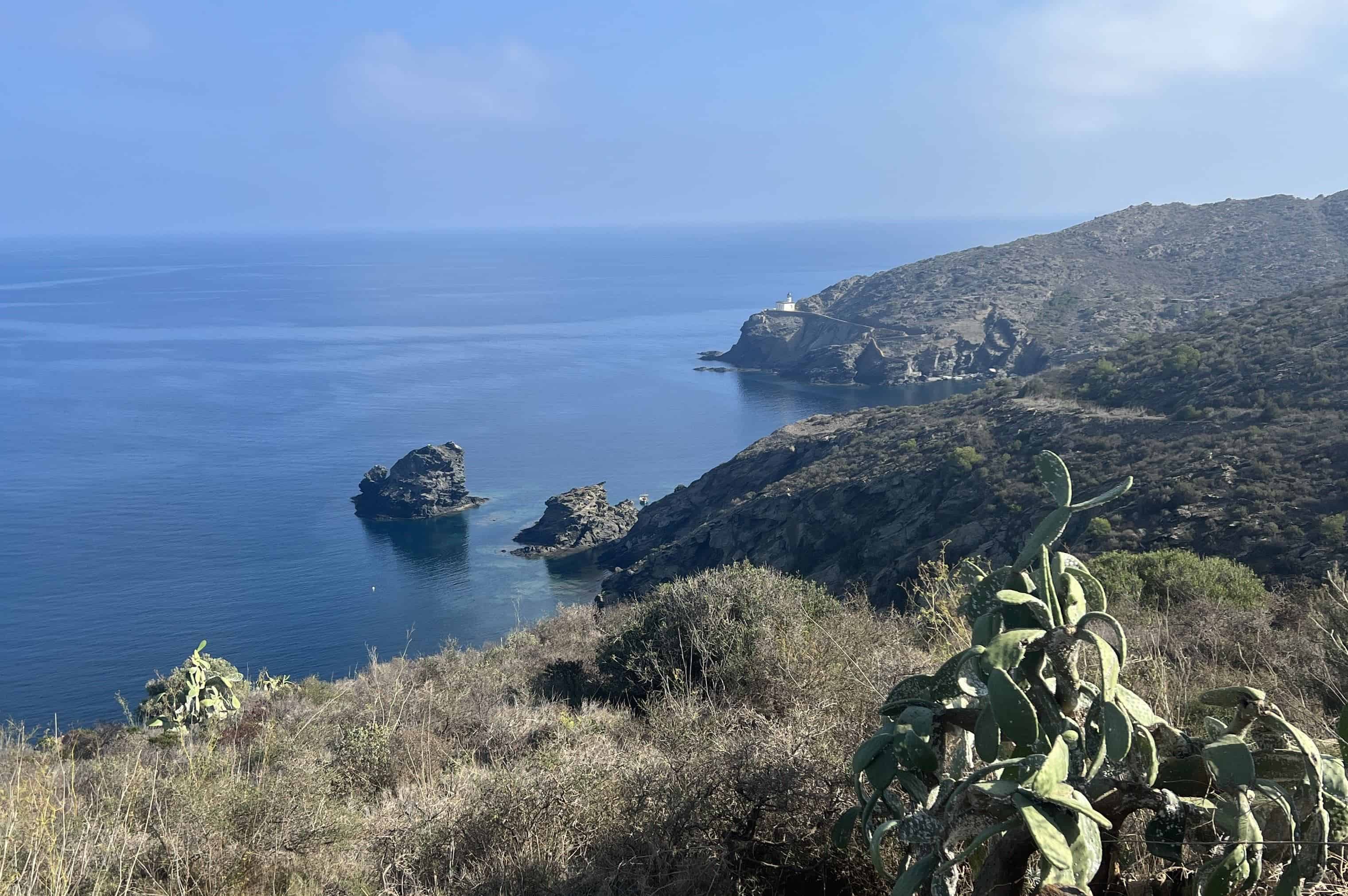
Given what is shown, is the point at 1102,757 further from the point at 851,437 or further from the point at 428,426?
the point at 428,426

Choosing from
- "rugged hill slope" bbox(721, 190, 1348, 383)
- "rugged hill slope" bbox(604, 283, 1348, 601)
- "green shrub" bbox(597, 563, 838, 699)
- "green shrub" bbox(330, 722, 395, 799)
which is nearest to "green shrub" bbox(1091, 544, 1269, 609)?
"green shrub" bbox(597, 563, 838, 699)

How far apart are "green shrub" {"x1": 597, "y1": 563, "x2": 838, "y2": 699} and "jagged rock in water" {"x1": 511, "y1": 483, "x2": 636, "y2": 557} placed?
140ft

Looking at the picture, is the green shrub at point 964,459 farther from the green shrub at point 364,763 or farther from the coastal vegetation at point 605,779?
the green shrub at point 364,763

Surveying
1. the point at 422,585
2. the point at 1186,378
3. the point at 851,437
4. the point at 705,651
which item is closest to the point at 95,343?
the point at 422,585

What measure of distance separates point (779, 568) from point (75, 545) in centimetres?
3901

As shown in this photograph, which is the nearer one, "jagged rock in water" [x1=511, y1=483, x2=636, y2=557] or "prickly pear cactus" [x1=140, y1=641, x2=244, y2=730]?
"prickly pear cactus" [x1=140, y1=641, x2=244, y2=730]

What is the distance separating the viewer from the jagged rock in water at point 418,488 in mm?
56406

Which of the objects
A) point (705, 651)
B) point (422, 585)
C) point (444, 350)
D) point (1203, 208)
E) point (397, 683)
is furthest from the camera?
point (444, 350)

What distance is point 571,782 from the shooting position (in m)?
4.54

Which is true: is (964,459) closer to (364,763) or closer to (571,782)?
(364,763)

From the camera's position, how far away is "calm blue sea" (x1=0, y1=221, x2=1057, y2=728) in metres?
40.4

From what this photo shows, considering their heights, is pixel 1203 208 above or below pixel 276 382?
above

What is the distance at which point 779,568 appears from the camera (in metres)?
35.0

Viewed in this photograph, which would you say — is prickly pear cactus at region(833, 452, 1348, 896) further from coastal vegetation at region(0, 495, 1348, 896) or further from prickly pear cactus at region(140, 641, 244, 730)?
prickly pear cactus at region(140, 641, 244, 730)
